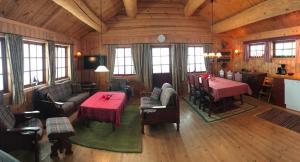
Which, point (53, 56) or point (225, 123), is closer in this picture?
point (225, 123)

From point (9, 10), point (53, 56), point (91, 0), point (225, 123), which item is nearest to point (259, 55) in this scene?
point (225, 123)

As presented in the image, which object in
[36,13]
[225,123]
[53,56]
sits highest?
[36,13]

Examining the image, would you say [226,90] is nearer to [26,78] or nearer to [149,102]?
[149,102]

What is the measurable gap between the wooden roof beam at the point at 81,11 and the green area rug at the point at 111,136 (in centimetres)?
250

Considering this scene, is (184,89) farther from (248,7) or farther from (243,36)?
(248,7)

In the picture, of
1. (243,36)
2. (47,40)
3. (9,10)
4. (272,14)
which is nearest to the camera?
(9,10)

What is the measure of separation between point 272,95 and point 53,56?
6.69 m

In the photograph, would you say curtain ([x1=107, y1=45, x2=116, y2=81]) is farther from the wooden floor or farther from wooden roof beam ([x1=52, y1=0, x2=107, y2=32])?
the wooden floor

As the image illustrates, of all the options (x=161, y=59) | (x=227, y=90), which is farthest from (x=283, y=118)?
(x=161, y=59)

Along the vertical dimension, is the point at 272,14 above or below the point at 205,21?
below

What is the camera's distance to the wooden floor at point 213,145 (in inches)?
140

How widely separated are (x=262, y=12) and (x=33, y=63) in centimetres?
589

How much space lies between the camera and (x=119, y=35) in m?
8.62

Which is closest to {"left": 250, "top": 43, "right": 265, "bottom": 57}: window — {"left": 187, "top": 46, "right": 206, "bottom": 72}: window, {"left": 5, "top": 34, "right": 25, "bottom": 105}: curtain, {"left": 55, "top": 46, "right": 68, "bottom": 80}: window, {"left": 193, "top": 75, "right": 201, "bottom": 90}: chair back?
{"left": 187, "top": 46, "right": 206, "bottom": 72}: window
